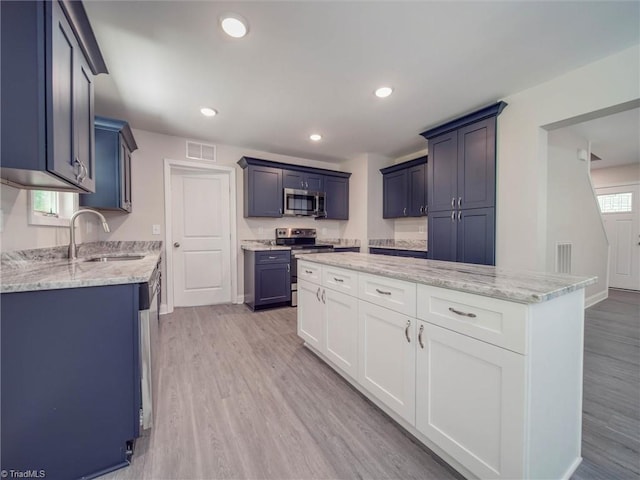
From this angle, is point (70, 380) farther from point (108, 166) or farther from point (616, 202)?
point (616, 202)

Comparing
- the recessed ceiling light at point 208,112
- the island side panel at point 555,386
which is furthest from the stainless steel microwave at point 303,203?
the island side panel at point 555,386

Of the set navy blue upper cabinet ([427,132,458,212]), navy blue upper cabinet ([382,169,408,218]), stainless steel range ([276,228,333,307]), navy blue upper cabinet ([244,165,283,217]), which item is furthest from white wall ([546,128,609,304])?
navy blue upper cabinet ([244,165,283,217])

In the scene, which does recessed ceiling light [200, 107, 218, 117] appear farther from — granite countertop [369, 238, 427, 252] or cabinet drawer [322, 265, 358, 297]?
granite countertop [369, 238, 427, 252]

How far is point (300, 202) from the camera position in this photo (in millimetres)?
4457

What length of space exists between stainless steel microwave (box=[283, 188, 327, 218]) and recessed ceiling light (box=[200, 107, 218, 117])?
5.15ft

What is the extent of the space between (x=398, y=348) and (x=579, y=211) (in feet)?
14.7

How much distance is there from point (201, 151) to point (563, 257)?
5503 mm

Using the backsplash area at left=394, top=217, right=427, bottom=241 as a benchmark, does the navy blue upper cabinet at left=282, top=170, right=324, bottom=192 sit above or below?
above

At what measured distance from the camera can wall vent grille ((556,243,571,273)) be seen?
11.9 feet

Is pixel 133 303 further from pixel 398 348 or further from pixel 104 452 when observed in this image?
pixel 398 348

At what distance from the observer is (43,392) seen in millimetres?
1117

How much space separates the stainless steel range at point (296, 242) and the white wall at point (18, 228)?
8.71 feet

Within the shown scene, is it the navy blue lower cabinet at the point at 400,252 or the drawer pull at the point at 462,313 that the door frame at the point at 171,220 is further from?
the drawer pull at the point at 462,313

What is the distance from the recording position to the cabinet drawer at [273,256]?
12.2 ft
